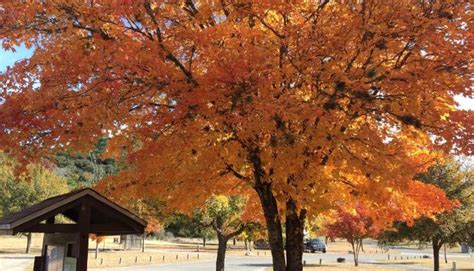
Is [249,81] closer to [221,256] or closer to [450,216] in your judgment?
[221,256]

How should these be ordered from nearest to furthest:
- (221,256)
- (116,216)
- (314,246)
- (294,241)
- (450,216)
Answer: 1. (116,216)
2. (294,241)
3. (221,256)
4. (450,216)
5. (314,246)

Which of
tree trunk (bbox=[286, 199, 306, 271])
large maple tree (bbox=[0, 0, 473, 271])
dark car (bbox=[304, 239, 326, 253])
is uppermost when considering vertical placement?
large maple tree (bbox=[0, 0, 473, 271])

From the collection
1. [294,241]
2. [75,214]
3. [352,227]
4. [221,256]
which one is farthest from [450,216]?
[75,214]

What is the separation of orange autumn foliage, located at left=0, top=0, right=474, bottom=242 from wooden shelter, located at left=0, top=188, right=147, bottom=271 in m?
1.08

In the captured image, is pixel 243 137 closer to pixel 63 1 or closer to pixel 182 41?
pixel 182 41

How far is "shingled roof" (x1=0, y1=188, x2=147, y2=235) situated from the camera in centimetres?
773

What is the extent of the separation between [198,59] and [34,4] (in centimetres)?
309

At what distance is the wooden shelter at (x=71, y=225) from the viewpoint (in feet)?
25.7

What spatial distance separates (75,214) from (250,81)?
4.54 m

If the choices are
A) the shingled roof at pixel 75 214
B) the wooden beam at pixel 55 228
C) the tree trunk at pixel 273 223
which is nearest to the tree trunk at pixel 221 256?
the tree trunk at pixel 273 223

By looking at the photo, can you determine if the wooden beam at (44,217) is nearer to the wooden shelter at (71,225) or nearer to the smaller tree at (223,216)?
the wooden shelter at (71,225)

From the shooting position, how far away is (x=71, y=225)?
26.3 ft

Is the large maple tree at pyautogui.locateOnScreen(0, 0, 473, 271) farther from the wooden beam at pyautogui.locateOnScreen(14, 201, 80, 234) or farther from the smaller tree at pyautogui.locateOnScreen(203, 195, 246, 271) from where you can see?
the smaller tree at pyautogui.locateOnScreen(203, 195, 246, 271)

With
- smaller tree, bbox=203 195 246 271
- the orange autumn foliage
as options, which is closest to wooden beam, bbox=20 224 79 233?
the orange autumn foliage
